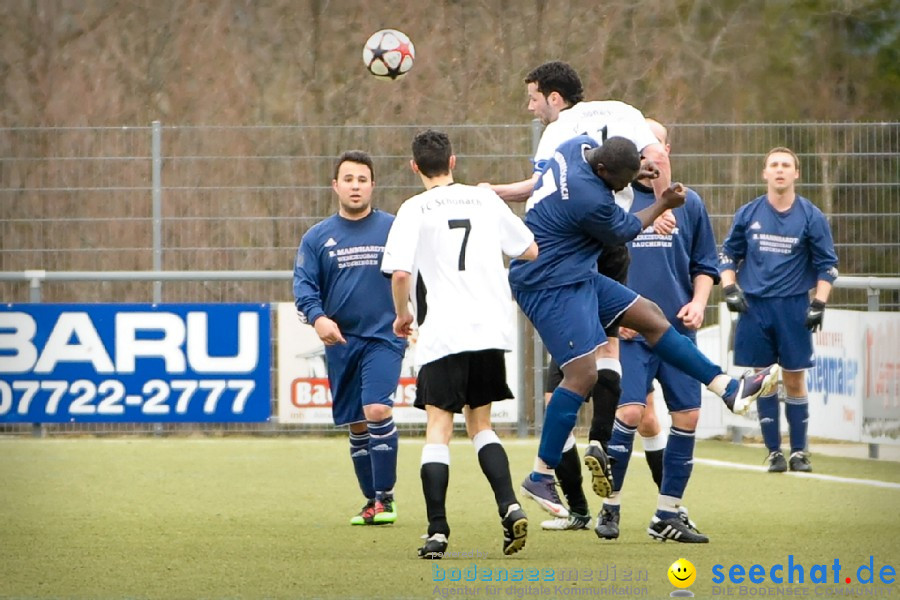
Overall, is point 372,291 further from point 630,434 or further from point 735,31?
point 735,31

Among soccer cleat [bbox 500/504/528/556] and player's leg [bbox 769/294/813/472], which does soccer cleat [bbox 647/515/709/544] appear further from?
player's leg [bbox 769/294/813/472]

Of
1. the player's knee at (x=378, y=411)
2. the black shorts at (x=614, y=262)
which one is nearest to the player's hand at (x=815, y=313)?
the black shorts at (x=614, y=262)

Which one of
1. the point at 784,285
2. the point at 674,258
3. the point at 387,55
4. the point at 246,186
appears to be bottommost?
the point at 784,285

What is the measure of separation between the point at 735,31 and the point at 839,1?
2.45 m

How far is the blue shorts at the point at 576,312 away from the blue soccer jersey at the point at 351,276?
1.30m

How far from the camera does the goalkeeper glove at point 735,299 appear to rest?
11.4m

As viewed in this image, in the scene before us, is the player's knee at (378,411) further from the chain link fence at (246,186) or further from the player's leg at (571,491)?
the chain link fence at (246,186)

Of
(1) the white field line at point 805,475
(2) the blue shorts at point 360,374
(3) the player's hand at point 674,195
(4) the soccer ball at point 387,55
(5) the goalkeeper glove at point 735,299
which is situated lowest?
(1) the white field line at point 805,475

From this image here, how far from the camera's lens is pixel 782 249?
11461 millimetres

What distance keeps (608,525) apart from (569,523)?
0.46m

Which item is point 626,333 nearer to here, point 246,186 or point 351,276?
point 351,276

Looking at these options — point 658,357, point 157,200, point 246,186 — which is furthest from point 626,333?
point 157,200

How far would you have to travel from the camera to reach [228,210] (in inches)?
562

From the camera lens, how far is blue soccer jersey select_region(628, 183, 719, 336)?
819 centimetres
